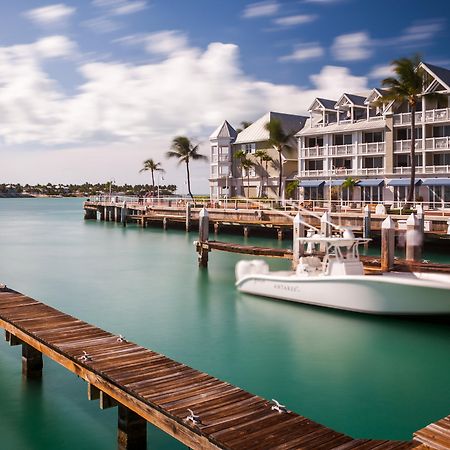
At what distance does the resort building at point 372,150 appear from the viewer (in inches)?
1982

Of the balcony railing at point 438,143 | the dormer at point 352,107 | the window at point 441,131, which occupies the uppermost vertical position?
the dormer at point 352,107

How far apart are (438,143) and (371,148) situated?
7123 millimetres

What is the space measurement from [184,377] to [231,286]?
651 inches

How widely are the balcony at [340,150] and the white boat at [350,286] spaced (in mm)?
37483

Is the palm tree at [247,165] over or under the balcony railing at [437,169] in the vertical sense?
over

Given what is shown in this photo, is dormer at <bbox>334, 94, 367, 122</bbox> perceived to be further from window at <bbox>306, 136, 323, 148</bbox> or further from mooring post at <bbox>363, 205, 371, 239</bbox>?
mooring post at <bbox>363, 205, 371, 239</bbox>

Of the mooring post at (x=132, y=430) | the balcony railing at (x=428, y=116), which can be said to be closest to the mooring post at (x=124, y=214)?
the balcony railing at (x=428, y=116)

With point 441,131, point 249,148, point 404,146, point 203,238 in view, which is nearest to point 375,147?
point 404,146

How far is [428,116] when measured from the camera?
168ft

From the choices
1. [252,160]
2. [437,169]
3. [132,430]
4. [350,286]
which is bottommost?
[132,430]

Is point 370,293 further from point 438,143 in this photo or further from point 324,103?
point 324,103

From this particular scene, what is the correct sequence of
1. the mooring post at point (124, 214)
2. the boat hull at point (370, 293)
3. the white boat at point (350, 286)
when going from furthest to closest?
1. the mooring post at point (124, 214)
2. the white boat at point (350, 286)
3. the boat hull at point (370, 293)

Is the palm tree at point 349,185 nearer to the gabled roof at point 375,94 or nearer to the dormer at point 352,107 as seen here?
the dormer at point 352,107

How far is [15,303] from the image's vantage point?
1530 cm
